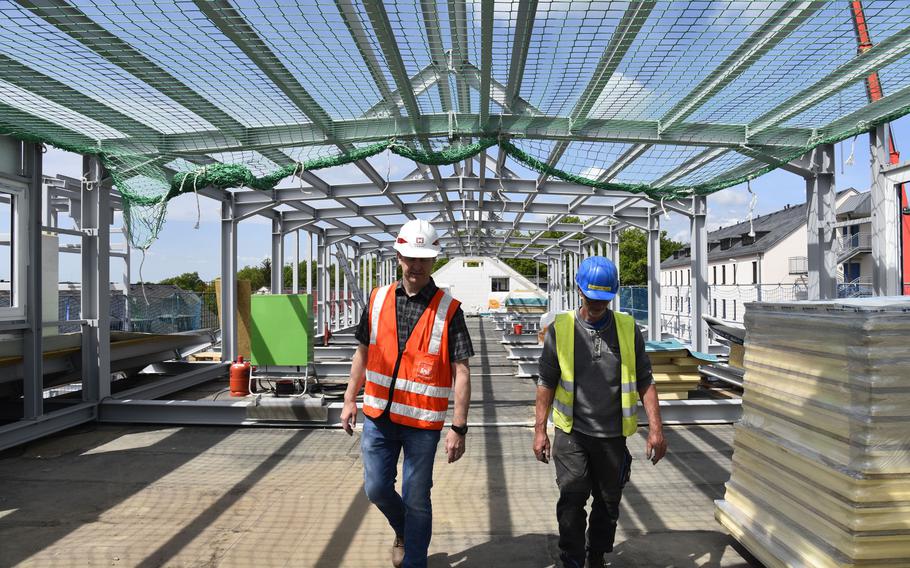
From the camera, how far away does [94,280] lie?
23.7ft

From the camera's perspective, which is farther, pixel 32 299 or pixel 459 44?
pixel 32 299

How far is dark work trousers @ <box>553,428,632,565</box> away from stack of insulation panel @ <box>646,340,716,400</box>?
15.6 ft

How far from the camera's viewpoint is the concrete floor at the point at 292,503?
3.71 meters

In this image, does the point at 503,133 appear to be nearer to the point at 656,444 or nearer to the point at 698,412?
the point at 656,444

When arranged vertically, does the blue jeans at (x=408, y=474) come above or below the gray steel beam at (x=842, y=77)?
below

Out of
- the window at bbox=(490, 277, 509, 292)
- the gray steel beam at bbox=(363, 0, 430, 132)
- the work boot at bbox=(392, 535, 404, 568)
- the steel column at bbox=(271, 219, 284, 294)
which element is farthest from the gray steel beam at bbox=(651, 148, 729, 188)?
the window at bbox=(490, 277, 509, 292)

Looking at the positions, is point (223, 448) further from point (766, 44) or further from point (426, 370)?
point (766, 44)

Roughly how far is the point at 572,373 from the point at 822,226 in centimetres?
500

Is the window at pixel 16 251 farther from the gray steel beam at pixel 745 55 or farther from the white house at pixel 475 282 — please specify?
the white house at pixel 475 282

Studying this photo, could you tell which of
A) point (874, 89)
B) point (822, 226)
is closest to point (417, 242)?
point (874, 89)

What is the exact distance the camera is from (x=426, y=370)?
315 cm

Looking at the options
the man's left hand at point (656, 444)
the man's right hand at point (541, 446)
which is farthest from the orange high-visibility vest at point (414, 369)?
the man's left hand at point (656, 444)

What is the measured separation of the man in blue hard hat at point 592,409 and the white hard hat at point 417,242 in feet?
2.77

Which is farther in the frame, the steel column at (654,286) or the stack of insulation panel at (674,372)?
the steel column at (654,286)
